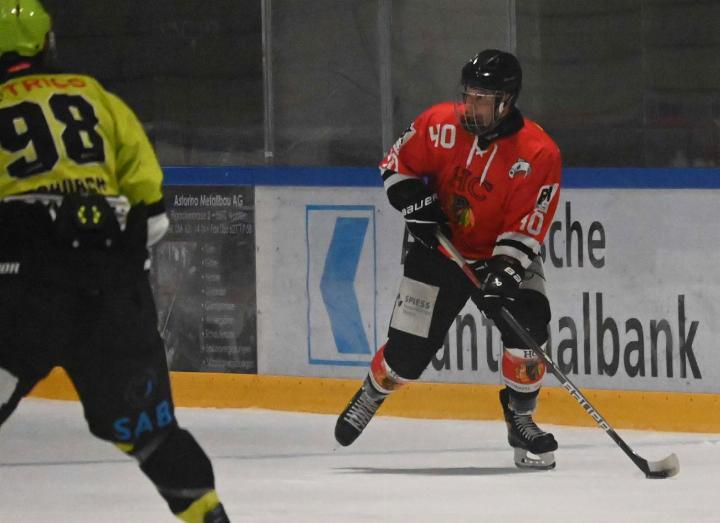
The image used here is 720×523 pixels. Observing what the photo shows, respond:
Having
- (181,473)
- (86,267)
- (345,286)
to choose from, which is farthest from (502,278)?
(86,267)

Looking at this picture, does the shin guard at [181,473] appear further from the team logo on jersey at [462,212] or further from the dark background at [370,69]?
the dark background at [370,69]

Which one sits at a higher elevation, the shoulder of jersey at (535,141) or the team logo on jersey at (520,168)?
the shoulder of jersey at (535,141)

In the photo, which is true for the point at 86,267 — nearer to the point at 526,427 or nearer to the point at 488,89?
the point at 488,89

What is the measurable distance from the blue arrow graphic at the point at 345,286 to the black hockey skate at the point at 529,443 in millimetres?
1400

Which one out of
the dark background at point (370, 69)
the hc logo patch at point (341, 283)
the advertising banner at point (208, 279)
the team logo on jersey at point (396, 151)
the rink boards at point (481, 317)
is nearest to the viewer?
the team logo on jersey at point (396, 151)

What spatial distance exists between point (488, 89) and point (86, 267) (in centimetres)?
235

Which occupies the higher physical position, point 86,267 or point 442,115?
point 86,267

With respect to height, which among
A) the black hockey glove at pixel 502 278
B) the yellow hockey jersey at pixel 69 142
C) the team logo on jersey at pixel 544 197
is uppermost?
the yellow hockey jersey at pixel 69 142

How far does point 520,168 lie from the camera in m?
6.14

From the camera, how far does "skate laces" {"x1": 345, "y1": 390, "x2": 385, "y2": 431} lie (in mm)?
6594

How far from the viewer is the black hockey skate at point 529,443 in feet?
20.4

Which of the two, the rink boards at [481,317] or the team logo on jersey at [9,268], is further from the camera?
the rink boards at [481,317]

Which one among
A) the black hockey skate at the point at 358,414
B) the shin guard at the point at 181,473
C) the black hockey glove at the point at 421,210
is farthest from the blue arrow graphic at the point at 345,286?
the shin guard at the point at 181,473

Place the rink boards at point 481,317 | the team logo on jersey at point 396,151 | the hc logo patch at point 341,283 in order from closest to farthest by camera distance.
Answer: the team logo on jersey at point 396,151
the rink boards at point 481,317
the hc logo patch at point 341,283
